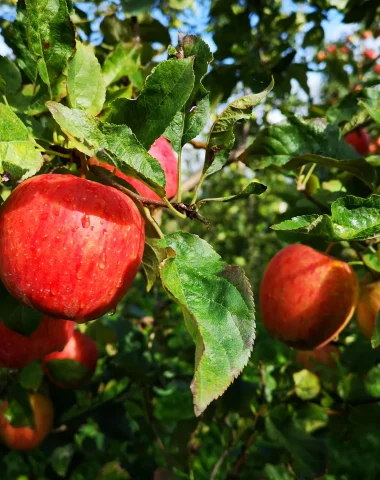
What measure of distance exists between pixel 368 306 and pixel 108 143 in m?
0.89

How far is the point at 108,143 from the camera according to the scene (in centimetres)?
64

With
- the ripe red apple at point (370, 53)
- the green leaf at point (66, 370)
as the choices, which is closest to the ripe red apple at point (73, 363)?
the green leaf at point (66, 370)

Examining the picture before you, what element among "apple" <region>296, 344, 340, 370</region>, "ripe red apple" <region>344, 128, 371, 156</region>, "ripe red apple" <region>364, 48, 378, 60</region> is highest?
"ripe red apple" <region>344, 128, 371, 156</region>

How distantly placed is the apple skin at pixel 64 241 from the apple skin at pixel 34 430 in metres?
1.09

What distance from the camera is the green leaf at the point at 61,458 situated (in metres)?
1.88

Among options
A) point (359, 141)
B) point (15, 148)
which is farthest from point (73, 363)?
point (359, 141)

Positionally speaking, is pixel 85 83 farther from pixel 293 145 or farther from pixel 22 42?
pixel 293 145

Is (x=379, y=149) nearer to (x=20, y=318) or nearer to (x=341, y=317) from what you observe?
(x=341, y=317)

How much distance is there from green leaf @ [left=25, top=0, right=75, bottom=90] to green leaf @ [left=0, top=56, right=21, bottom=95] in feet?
0.87

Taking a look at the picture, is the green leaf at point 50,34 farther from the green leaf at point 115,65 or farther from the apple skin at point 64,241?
the green leaf at point 115,65

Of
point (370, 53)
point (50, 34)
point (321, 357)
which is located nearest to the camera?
point (50, 34)

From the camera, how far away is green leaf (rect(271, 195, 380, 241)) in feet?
2.25

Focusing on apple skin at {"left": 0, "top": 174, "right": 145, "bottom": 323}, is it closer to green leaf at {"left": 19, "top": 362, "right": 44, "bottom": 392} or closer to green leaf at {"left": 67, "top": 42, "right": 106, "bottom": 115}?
green leaf at {"left": 67, "top": 42, "right": 106, "bottom": 115}

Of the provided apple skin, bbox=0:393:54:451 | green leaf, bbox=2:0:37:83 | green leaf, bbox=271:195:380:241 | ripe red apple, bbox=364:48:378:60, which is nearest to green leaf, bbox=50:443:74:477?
apple skin, bbox=0:393:54:451
